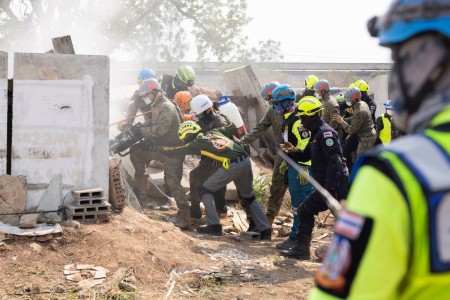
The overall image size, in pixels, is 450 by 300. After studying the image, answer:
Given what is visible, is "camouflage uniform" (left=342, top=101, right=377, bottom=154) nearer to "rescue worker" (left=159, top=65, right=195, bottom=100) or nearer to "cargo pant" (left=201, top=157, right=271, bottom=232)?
"rescue worker" (left=159, top=65, right=195, bottom=100)

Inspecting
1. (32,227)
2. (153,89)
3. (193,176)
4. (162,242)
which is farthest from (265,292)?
Answer: (153,89)

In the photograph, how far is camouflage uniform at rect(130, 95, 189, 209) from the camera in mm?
10211

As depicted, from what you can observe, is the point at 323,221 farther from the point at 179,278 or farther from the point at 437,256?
the point at 437,256

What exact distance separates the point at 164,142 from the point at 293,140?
8.12ft

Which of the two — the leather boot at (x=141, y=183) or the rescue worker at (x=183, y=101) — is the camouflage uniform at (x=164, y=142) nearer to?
the leather boot at (x=141, y=183)

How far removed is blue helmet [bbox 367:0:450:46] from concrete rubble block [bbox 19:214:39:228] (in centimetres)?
606

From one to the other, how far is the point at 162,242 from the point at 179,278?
0.93m

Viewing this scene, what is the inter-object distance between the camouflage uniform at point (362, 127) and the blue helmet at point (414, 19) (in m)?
11.2

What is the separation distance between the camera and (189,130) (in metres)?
9.87

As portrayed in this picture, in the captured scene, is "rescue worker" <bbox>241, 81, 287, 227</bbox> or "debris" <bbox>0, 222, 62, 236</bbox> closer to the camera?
"debris" <bbox>0, 222, 62, 236</bbox>

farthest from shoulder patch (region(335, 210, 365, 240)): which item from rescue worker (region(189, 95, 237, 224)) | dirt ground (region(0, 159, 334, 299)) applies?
rescue worker (region(189, 95, 237, 224))

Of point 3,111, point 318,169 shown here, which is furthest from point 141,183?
point 3,111

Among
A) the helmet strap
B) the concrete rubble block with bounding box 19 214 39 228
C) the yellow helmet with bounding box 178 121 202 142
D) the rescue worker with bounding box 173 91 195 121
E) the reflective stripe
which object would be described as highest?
the rescue worker with bounding box 173 91 195 121

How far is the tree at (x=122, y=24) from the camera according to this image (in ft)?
70.3
